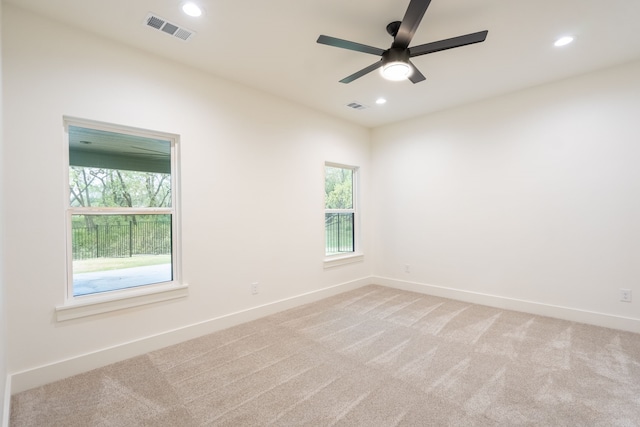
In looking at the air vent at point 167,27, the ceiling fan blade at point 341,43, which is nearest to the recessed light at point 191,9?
the air vent at point 167,27

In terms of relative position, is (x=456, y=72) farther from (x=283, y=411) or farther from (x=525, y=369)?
(x=283, y=411)

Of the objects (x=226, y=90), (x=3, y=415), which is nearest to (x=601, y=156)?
(x=226, y=90)

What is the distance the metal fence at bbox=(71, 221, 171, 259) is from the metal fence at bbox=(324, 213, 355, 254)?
231 centimetres

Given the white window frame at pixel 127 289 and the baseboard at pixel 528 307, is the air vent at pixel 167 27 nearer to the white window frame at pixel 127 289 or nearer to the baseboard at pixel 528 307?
the white window frame at pixel 127 289

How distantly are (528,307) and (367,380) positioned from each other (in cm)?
262

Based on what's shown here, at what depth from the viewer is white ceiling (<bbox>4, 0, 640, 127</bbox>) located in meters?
2.17

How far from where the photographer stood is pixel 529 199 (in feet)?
11.9

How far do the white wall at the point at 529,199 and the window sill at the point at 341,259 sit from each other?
546mm

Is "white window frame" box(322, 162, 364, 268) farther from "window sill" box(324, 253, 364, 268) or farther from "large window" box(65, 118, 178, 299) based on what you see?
"large window" box(65, 118, 178, 299)

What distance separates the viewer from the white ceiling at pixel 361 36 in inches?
85.4

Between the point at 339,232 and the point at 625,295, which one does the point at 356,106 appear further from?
the point at 625,295

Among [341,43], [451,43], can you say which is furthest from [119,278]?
A: [451,43]

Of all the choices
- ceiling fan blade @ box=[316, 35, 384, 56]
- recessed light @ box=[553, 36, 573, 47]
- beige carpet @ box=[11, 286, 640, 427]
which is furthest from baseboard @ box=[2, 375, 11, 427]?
recessed light @ box=[553, 36, 573, 47]

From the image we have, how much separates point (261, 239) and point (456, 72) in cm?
289
